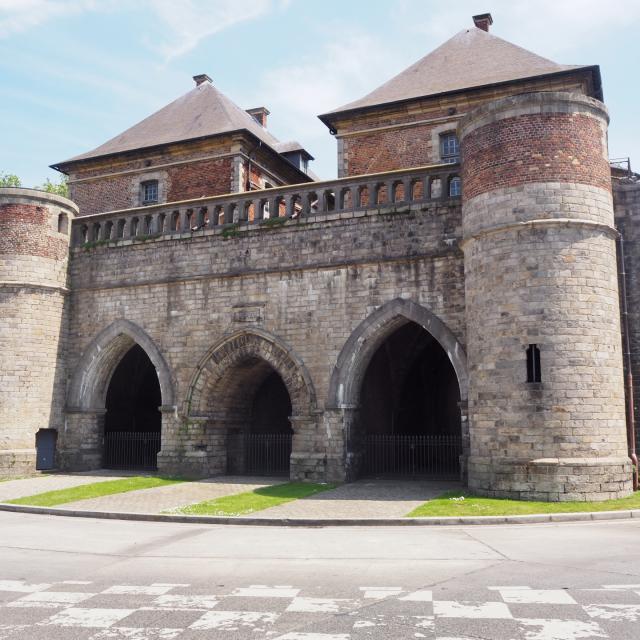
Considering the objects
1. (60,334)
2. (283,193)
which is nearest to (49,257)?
Result: (60,334)

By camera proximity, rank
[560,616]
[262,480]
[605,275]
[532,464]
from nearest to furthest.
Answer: [560,616] < [532,464] < [605,275] < [262,480]

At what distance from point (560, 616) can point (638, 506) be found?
7.34 m

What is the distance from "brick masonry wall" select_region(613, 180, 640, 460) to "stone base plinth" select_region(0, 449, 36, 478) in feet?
46.1

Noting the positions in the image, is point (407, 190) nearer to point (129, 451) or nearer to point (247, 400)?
point (247, 400)

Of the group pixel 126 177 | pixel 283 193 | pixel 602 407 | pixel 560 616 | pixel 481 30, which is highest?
pixel 481 30

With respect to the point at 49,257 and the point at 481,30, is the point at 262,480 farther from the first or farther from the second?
the point at 481,30

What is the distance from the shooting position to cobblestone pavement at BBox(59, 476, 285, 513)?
12898mm

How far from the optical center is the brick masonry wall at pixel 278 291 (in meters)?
15.8

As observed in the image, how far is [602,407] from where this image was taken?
13.0 m

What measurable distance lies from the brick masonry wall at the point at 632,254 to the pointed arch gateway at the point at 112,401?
10478 millimetres

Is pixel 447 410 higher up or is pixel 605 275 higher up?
pixel 605 275

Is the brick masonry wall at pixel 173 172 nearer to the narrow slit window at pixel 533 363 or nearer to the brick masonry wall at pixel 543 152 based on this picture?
the brick masonry wall at pixel 543 152

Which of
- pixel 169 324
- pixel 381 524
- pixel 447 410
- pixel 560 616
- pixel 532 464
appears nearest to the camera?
pixel 560 616

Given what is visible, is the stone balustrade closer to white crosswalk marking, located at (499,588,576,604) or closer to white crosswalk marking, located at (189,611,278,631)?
white crosswalk marking, located at (499,588,576,604)
